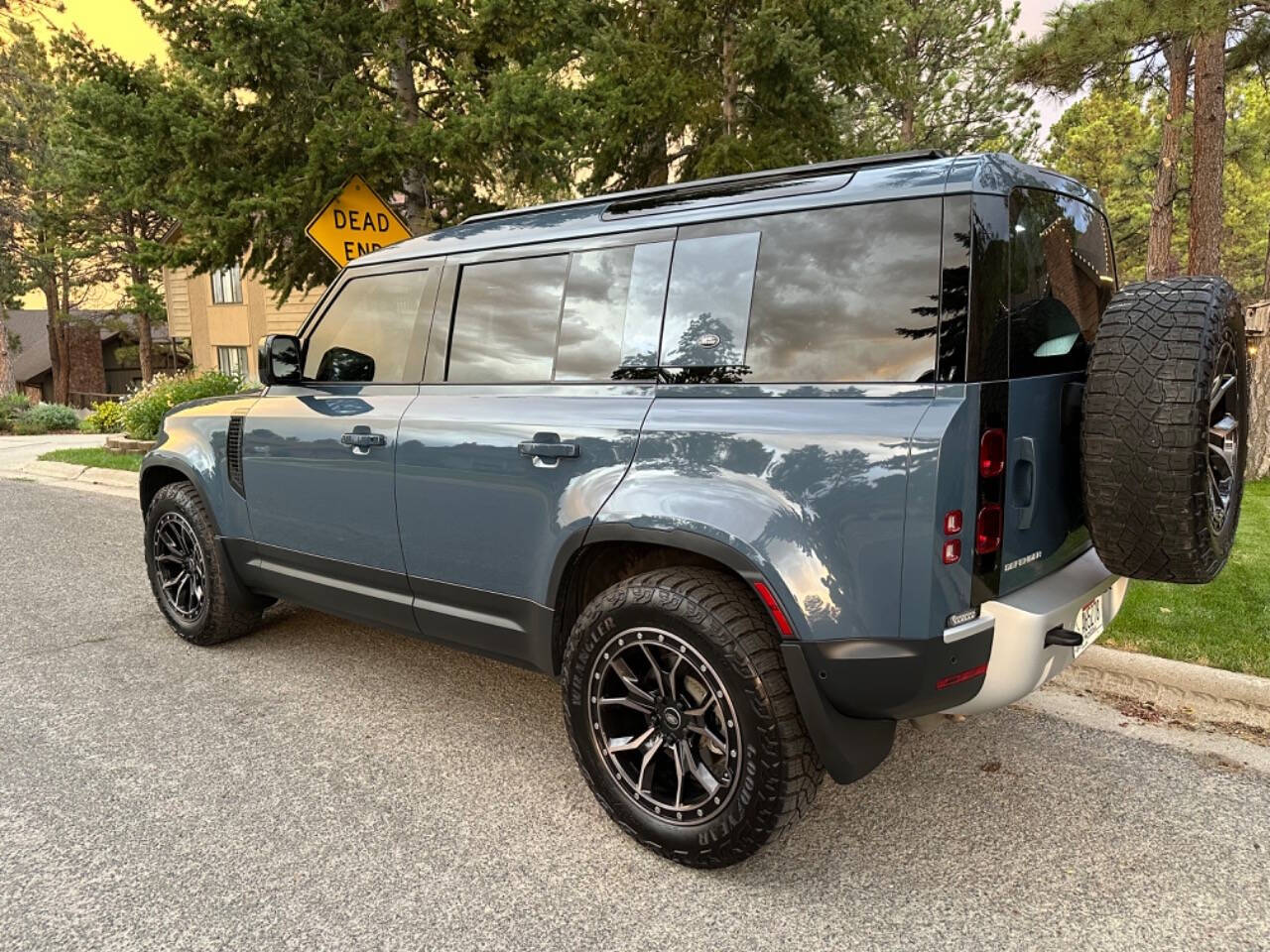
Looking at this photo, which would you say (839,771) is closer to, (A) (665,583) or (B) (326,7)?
(A) (665,583)

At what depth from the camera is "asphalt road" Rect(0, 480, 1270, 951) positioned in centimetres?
240

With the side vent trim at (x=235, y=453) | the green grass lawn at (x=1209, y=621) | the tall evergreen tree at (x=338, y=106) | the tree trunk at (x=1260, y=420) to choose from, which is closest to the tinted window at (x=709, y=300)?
the side vent trim at (x=235, y=453)

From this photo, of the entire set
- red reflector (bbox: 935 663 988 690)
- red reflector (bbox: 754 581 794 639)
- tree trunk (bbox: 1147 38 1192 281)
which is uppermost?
tree trunk (bbox: 1147 38 1192 281)

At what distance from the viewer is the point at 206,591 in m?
4.46

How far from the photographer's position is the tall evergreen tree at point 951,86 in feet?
63.4

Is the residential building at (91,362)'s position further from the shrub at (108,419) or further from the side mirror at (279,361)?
the side mirror at (279,361)

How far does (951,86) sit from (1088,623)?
20.3 meters

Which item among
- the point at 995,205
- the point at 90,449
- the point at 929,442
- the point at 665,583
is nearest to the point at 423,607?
the point at 665,583

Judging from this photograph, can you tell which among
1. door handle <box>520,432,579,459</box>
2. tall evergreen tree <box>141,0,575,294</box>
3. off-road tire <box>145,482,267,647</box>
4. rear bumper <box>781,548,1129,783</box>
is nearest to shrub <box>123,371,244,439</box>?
tall evergreen tree <box>141,0,575,294</box>

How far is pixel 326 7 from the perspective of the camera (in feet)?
25.3

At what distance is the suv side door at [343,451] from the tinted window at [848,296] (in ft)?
5.25

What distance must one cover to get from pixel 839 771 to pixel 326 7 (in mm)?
7939

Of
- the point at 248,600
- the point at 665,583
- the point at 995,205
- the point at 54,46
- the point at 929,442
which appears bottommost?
the point at 248,600

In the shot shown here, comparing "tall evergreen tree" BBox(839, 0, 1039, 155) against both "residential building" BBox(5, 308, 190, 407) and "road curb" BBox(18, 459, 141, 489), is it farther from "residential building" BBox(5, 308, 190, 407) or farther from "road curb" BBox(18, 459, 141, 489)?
"residential building" BBox(5, 308, 190, 407)
